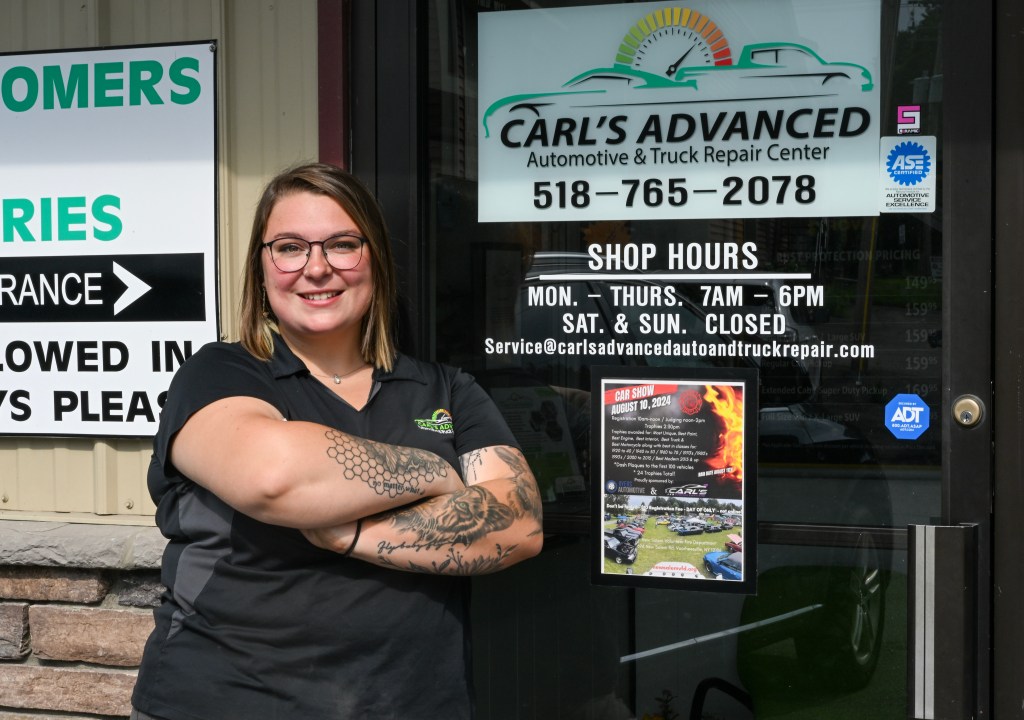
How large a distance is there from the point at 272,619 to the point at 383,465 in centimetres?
35

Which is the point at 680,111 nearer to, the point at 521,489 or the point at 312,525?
the point at 521,489

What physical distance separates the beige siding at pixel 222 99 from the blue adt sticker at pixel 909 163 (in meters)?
1.42

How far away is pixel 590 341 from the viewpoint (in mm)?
2812

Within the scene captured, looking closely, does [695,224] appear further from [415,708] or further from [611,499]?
[415,708]

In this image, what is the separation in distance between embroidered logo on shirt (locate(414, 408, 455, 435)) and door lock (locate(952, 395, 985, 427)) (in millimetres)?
1180

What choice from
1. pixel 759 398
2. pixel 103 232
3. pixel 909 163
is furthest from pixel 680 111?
pixel 103 232

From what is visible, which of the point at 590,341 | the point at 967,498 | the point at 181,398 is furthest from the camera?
the point at 590,341

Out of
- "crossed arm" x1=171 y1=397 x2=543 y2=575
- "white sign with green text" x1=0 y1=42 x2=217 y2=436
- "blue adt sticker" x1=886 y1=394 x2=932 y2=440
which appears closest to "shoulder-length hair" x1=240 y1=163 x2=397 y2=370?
"crossed arm" x1=171 y1=397 x2=543 y2=575

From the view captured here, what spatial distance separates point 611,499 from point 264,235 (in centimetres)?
105

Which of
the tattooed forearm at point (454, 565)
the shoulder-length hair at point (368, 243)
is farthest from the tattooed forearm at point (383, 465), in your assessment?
the shoulder-length hair at point (368, 243)

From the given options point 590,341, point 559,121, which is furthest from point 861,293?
point 559,121

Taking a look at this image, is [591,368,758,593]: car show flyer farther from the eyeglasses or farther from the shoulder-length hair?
the eyeglasses

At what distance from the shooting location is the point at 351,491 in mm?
2033

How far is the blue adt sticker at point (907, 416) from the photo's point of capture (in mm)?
2670
